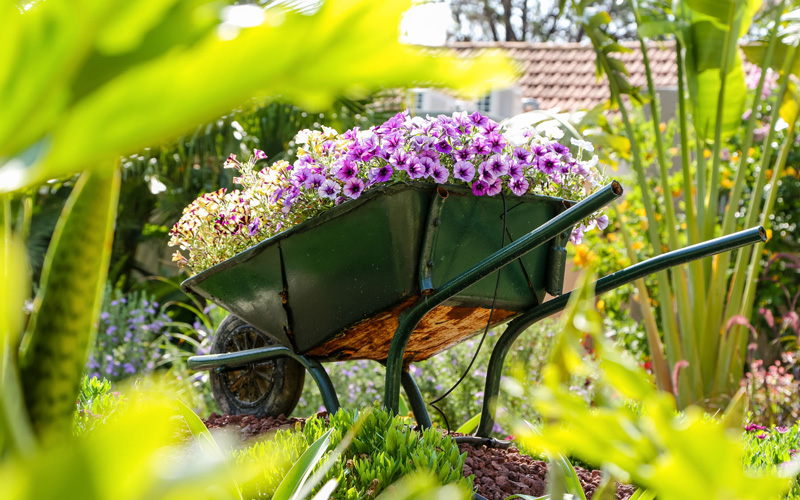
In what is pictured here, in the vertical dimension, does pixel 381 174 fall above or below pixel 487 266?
above

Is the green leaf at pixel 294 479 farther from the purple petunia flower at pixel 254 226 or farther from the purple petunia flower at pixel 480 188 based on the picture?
the purple petunia flower at pixel 254 226

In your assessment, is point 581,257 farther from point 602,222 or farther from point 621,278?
point 621,278

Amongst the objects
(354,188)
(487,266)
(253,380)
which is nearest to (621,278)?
(487,266)

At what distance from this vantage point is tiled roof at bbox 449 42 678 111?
30.8ft

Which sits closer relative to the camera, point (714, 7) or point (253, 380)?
point (253, 380)

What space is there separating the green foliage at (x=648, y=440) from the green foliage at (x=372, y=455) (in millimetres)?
909

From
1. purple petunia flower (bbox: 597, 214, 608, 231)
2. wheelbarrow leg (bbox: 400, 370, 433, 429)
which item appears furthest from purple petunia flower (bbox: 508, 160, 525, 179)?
wheelbarrow leg (bbox: 400, 370, 433, 429)

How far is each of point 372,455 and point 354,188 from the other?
2.09ft

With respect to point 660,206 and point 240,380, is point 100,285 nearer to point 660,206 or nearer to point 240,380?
point 240,380

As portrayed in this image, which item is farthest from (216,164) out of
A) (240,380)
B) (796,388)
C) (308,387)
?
(796,388)

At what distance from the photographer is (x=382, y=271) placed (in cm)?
183

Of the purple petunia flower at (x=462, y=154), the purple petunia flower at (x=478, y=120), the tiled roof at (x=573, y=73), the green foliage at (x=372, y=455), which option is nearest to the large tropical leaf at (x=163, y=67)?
the green foliage at (x=372, y=455)

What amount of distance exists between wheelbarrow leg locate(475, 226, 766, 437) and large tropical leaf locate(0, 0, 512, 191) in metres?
1.15

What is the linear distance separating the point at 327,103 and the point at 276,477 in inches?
50.4
